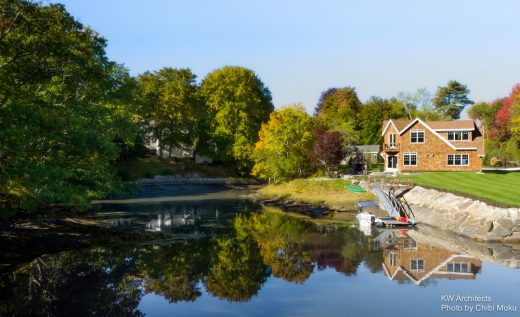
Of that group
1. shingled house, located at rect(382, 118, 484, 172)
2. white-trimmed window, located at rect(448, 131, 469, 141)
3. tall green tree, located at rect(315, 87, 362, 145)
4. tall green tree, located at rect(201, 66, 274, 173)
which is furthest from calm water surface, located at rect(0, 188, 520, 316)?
tall green tree, located at rect(201, 66, 274, 173)

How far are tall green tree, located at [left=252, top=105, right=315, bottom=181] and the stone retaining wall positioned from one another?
24518 mm

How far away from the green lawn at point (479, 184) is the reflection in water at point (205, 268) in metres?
9.10

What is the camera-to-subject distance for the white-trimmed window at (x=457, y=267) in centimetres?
2741

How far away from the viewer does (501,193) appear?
44688 millimetres

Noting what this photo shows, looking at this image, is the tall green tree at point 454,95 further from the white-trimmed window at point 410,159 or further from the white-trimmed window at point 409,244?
the white-trimmed window at point 409,244

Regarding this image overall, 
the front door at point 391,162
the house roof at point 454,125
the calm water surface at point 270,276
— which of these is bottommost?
the calm water surface at point 270,276

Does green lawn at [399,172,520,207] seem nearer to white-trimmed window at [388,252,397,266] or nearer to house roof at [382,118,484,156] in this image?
house roof at [382,118,484,156]

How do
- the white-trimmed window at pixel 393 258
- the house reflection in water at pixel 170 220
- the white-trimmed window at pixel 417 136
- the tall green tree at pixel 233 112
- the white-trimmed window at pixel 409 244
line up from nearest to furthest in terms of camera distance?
the white-trimmed window at pixel 393 258 < the white-trimmed window at pixel 409 244 < the house reflection in water at pixel 170 220 < the white-trimmed window at pixel 417 136 < the tall green tree at pixel 233 112

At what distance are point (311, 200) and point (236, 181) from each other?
33.1 metres

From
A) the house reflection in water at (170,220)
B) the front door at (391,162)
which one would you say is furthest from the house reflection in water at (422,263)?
the front door at (391,162)

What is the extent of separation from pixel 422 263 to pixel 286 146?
147 ft

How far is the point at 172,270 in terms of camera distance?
27.2m

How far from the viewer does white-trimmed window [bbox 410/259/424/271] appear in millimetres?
28062

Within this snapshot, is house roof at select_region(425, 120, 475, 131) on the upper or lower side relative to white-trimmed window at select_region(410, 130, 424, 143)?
upper
